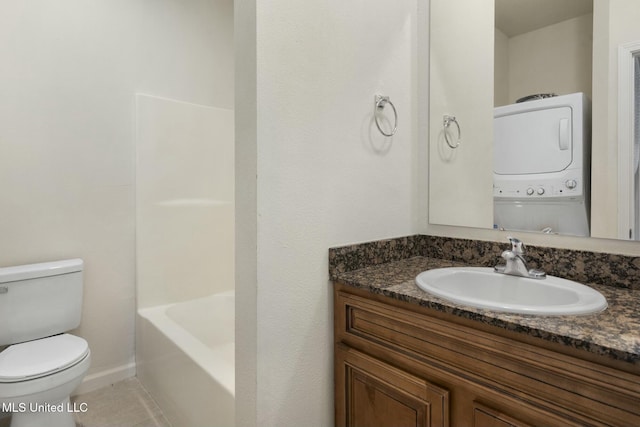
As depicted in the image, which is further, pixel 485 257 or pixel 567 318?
pixel 485 257

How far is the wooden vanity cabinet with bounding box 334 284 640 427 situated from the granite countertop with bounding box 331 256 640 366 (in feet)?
0.12

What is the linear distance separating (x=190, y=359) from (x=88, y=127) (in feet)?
4.88

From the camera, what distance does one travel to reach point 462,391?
2.94ft

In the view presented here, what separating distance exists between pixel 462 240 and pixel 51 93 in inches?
89.3

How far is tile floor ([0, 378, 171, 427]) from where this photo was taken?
1767 millimetres

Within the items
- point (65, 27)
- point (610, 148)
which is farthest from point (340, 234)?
point (65, 27)

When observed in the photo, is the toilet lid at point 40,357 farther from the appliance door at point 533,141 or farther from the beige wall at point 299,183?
the appliance door at point 533,141

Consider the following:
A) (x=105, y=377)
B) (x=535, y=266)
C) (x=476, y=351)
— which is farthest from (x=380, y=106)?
(x=105, y=377)

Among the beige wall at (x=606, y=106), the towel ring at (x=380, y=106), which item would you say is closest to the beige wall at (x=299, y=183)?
the towel ring at (x=380, y=106)

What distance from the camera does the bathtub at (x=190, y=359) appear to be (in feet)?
4.40

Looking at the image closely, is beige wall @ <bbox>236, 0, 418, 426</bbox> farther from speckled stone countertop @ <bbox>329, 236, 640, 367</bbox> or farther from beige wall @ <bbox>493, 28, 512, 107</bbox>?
beige wall @ <bbox>493, 28, 512, 107</bbox>

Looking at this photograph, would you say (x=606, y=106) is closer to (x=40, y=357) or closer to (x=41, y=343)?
(x=40, y=357)

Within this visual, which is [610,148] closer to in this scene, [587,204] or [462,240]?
[587,204]

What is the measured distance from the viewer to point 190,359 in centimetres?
150
